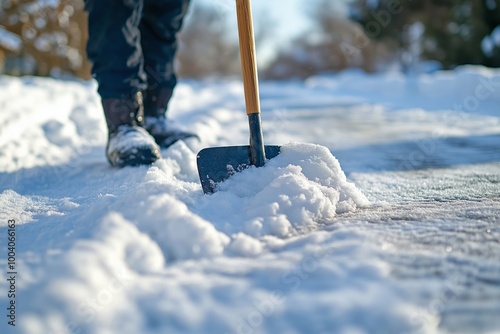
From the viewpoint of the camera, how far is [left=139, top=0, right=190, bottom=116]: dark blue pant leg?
2.21 meters

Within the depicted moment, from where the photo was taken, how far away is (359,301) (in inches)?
28.8

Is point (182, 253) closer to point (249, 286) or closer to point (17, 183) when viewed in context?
point (249, 286)

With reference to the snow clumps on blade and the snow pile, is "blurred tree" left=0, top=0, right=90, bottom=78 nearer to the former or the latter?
the snow pile

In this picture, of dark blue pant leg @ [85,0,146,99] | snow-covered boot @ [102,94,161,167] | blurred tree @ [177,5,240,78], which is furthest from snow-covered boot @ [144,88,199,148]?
blurred tree @ [177,5,240,78]

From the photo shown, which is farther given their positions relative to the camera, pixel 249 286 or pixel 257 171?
pixel 257 171

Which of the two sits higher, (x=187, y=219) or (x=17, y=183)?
(x=187, y=219)

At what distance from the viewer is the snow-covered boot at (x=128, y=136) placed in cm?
169

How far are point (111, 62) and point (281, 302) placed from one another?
1377 mm

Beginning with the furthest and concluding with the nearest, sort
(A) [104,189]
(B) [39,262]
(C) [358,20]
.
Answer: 1. (C) [358,20]
2. (A) [104,189]
3. (B) [39,262]

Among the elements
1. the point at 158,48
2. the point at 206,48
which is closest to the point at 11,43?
the point at 158,48

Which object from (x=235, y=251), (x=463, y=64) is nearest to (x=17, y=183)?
(x=235, y=251)

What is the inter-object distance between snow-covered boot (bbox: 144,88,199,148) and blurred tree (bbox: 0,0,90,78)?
18.3 ft

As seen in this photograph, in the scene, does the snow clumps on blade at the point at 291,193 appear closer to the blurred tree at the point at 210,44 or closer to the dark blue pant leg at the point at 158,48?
the dark blue pant leg at the point at 158,48

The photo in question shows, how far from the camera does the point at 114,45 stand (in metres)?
1.82
